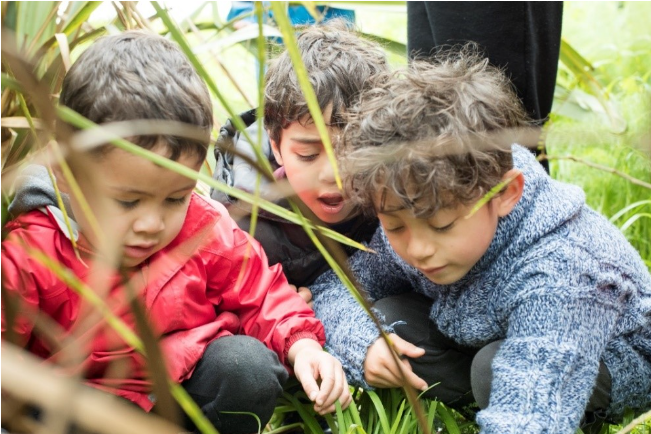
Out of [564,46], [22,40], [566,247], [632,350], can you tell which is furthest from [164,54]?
[564,46]

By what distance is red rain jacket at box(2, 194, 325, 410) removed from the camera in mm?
1355

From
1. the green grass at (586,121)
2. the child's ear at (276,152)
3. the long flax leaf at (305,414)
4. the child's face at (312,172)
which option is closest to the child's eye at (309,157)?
the child's face at (312,172)

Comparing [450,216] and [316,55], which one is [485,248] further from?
[316,55]

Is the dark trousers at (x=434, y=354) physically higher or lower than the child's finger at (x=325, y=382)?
lower

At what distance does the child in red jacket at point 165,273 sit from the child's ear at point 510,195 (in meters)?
0.41

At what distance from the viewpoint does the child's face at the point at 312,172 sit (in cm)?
163

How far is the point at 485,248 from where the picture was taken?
1.43m

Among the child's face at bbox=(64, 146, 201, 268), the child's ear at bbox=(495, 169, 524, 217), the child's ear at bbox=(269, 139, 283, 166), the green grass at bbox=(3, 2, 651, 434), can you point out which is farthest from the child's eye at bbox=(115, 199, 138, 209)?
the child's ear at bbox=(495, 169, 524, 217)

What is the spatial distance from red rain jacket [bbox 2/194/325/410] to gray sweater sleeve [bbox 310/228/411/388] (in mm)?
49

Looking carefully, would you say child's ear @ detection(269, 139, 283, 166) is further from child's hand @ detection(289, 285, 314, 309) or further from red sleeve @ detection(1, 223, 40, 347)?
red sleeve @ detection(1, 223, 40, 347)

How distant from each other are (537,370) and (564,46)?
1287 mm

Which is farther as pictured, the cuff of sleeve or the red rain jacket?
the cuff of sleeve

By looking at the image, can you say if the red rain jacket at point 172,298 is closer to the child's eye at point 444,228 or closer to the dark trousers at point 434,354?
the dark trousers at point 434,354

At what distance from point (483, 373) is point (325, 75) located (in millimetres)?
657
